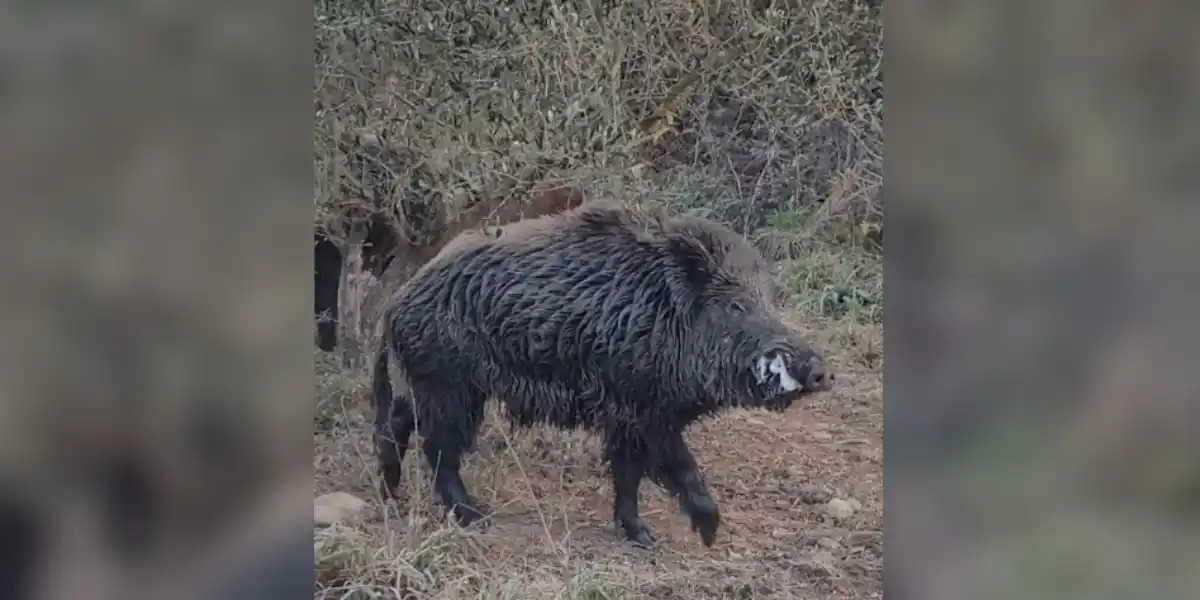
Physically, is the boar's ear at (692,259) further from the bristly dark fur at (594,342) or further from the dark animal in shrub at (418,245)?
the dark animal in shrub at (418,245)

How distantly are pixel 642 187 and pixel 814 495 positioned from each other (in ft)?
1.87

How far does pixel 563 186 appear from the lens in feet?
5.57

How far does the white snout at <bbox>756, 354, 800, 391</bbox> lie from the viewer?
1.70 m

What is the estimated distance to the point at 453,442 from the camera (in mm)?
1721

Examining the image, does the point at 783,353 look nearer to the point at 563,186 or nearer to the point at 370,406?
the point at 563,186

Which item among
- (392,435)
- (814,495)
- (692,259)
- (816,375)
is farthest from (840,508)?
(392,435)

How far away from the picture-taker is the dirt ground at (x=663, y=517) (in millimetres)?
1685

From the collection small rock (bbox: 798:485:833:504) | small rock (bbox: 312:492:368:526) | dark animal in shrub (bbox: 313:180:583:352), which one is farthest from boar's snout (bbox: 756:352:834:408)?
small rock (bbox: 312:492:368:526)

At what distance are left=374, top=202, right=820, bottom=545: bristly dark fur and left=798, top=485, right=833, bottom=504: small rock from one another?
0.14 metres

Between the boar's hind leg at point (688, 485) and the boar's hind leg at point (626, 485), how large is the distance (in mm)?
41

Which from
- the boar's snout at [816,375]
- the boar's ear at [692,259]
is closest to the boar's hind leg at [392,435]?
the boar's ear at [692,259]

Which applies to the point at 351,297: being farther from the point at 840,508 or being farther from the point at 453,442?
the point at 840,508
